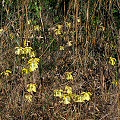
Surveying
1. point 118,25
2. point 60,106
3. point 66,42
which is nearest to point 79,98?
point 60,106

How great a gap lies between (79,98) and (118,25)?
46.9 inches

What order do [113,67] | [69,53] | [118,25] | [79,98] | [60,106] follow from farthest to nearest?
1. [118,25]
2. [69,53]
3. [113,67]
4. [60,106]
5. [79,98]

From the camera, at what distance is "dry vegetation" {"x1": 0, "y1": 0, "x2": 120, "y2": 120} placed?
85.7 inches

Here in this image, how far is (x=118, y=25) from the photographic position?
302cm

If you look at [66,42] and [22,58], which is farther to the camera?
[66,42]

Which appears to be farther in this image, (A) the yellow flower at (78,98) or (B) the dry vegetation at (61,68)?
(B) the dry vegetation at (61,68)

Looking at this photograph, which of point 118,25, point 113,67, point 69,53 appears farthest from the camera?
point 118,25

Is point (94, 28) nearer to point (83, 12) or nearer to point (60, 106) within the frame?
point (83, 12)

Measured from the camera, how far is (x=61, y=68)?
2641 millimetres

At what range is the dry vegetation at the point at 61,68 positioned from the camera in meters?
2.18

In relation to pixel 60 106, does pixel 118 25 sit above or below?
above

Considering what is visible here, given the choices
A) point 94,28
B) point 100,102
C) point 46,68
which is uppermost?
point 94,28

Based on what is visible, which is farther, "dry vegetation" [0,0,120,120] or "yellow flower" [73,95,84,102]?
"dry vegetation" [0,0,120,120]

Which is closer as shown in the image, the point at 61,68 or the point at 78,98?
the point at 78,98
